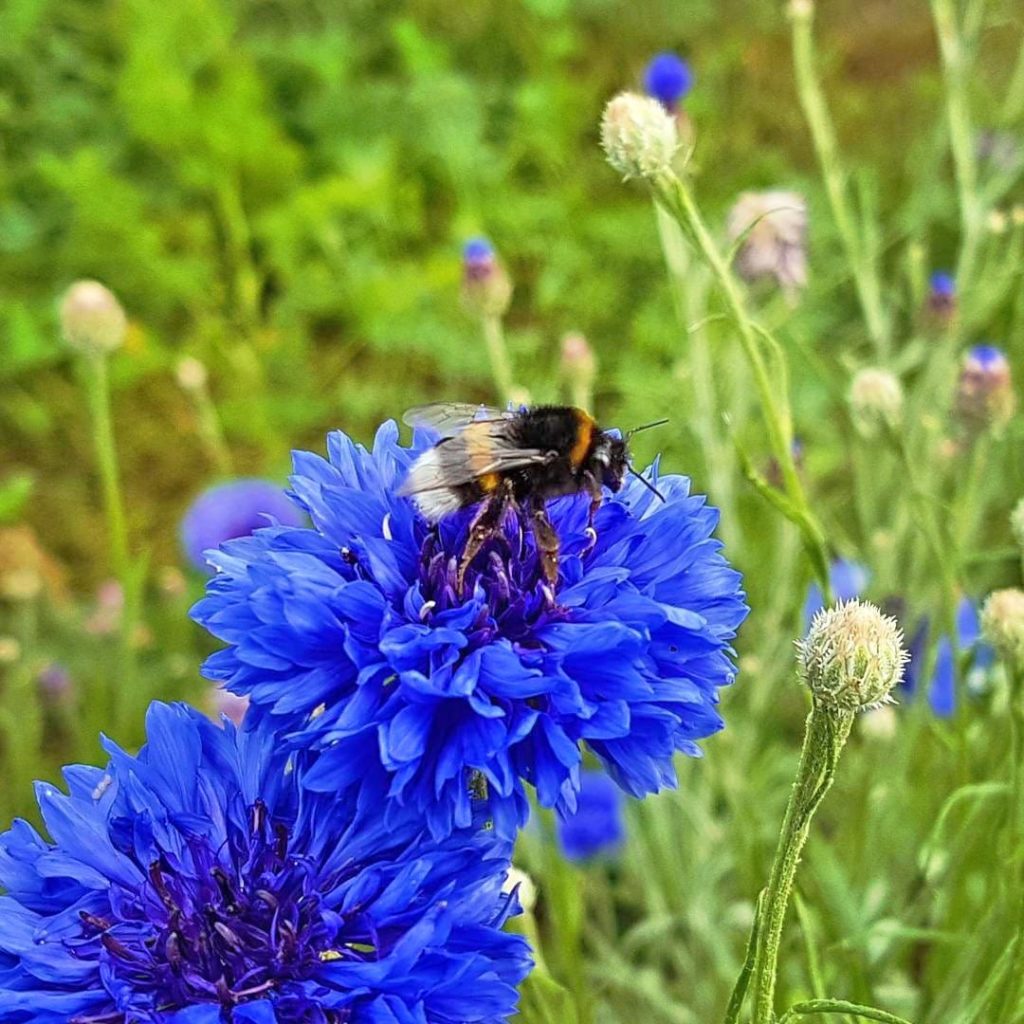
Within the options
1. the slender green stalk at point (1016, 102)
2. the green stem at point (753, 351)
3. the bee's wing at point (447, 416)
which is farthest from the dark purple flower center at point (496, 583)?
the slender green stalk at point (1016, 102)

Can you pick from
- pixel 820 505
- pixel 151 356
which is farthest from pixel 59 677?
pixel 820 505

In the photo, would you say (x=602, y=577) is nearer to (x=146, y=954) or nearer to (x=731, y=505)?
(x=146, y=954)

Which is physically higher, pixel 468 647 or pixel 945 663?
pixel 945 663

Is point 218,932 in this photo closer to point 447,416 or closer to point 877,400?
point 447,416

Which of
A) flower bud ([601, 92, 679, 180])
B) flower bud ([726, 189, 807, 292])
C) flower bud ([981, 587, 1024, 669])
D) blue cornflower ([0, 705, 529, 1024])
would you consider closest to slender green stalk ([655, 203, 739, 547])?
flower bud ([726, 189, 807, 292])

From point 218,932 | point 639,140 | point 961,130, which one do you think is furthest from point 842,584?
point 218,932

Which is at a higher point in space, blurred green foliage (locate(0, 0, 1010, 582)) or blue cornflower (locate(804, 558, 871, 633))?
blurred green foliage (locate(0, 0, 1010, 582))

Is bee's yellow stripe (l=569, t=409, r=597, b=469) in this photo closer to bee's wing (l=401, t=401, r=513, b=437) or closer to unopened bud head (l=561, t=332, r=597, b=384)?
bee's wing (l=401, t=401, r=513, b=437)
